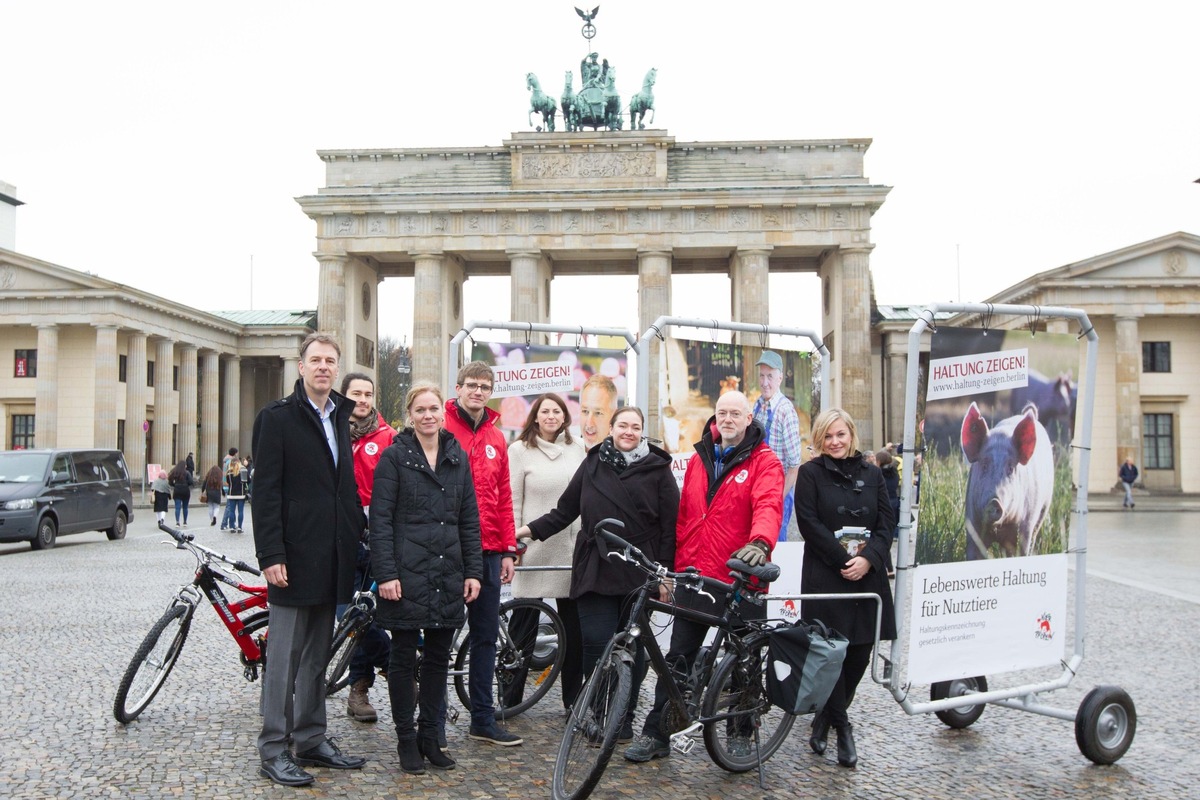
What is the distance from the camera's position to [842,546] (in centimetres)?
577

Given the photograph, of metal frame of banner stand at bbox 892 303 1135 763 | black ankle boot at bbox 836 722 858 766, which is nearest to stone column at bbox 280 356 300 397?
metal frame of banner stand at bbox 892 303 1135 763

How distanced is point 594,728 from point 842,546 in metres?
1.66

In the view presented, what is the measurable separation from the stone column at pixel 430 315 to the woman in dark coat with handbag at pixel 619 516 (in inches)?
1700

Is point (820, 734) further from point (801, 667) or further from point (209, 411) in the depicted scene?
point (209, 411)

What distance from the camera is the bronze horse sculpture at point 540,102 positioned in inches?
2041

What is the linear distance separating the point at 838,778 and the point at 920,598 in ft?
3.35

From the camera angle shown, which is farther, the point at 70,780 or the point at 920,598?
the point at 920,598

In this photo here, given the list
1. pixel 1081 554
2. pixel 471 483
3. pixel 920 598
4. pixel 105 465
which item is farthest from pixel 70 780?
pixel 105 465

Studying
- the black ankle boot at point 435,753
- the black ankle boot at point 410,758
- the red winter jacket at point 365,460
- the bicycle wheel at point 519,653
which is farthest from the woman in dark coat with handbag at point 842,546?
the red winter jacket at point 365,460

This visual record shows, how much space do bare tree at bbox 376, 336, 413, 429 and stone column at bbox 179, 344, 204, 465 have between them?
8.49 m

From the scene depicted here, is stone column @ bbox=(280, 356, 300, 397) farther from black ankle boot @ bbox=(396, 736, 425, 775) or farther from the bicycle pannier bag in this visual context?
the bicycle pannier bag

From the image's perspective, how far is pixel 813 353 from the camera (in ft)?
31.2

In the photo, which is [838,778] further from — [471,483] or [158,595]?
[158,595]

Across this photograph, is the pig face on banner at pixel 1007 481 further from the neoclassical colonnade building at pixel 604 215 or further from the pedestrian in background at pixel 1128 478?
the neoclassical colonnade building at pixel 604 215
